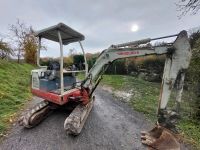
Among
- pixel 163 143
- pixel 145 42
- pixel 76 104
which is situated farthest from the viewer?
pixel 76 104

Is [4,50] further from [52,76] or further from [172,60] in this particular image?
[172,60]

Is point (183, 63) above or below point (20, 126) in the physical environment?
above

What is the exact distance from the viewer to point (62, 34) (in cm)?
556

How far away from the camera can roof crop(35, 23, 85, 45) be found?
4691 millimetres

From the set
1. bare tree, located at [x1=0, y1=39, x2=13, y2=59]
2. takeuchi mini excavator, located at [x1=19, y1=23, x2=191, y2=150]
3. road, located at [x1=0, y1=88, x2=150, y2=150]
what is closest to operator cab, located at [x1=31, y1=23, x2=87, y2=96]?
takeuchi mini excavator, located at [x1=19, y1=23, x2=191, y2=150]

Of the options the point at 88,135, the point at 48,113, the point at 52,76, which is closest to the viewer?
the point at 88,135

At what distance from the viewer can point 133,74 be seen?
19.5 meters

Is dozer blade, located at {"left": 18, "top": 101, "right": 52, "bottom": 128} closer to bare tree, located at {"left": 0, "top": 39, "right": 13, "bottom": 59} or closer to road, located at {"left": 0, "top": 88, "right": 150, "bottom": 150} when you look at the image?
road, located at {"left": 0, "top": 88, "right": 150, "bottom": 150}

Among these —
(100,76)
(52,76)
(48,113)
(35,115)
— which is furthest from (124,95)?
(35,115)

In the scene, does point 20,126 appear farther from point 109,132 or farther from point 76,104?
point 109,132

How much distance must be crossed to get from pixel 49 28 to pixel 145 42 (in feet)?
7.92

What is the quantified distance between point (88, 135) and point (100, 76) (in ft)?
5.34

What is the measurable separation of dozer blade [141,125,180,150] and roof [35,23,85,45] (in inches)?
127

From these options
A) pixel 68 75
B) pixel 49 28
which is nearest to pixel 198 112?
pixel 68 75
